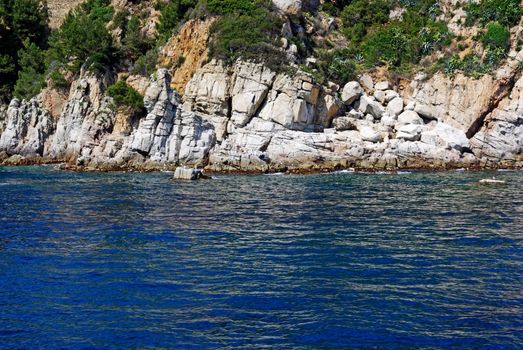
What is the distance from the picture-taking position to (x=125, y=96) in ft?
189

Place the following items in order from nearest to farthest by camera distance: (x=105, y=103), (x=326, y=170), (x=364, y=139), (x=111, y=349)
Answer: (x=111, y=349) → (x=326, y=170) → (x=364, y=139) → (x=105, y=103)

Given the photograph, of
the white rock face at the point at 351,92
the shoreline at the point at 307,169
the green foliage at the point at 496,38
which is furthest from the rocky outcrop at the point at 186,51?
the green foliage at the point at 496,38

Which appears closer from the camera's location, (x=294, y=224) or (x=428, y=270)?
(x=428, y=270)

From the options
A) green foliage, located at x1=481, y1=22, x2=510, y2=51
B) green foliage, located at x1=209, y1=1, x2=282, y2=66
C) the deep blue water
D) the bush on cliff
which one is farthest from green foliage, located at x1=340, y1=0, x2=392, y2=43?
the deep blue water

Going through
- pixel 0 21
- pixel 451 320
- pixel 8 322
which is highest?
pixel 0 21

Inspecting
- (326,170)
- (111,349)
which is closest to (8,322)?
(111,349)

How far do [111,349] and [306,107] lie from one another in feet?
146

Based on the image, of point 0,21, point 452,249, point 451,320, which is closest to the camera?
point 451,320

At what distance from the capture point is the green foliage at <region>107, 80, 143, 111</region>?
57062 mm

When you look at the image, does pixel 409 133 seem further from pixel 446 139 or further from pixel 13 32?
pixel 13 32

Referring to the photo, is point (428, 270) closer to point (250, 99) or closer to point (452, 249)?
point (452, 249)

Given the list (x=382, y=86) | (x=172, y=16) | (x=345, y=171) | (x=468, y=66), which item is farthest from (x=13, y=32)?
(x=468, y=66)

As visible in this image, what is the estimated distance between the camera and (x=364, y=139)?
5134cm

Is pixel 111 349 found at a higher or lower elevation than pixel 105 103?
lower
